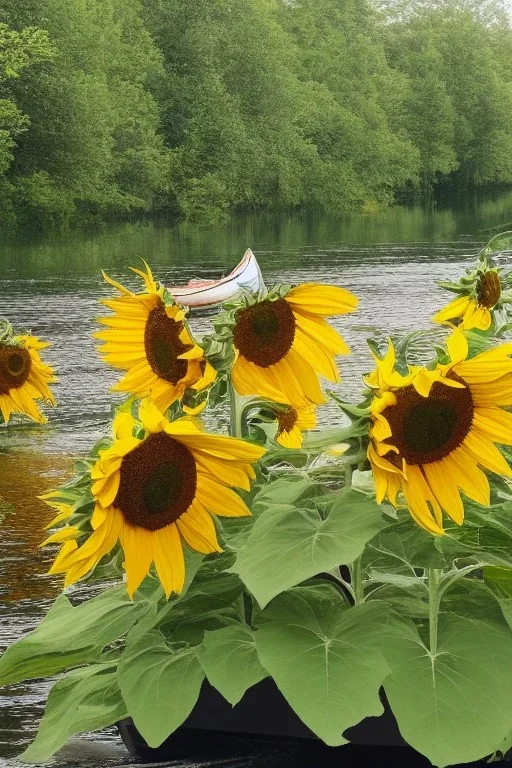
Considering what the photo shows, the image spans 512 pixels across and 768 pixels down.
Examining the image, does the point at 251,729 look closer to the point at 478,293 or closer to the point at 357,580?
the point at 357,580

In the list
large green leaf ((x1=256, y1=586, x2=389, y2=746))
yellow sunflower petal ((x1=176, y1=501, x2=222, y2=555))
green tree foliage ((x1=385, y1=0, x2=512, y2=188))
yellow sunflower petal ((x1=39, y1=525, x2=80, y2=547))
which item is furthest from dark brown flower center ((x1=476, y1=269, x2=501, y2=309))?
green tree foliage ((x1=385, y1=0, x2=512, y2=188))

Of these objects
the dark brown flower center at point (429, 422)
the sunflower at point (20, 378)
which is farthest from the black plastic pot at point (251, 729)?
the sunflower at point (20, 378)

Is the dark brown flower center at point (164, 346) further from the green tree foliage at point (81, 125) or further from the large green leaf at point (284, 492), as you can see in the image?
the green tree foliage at point (81, 125)

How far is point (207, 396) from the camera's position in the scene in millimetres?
2324

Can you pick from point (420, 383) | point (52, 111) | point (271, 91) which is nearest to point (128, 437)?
point (420, 383)

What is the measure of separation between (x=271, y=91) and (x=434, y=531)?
255 ft

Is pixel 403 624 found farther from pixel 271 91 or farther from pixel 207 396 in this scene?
pixel 271 91

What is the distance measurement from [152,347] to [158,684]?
1.90ft

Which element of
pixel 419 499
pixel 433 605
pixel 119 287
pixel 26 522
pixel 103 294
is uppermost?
pixel 119 287

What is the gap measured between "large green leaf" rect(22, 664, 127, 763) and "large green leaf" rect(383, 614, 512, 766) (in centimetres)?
50

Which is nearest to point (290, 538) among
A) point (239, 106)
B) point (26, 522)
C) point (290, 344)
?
point (290, 344)

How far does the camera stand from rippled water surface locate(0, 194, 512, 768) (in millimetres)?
4688

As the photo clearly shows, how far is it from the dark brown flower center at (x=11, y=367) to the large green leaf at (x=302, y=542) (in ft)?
4.75

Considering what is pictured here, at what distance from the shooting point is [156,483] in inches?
76.3
